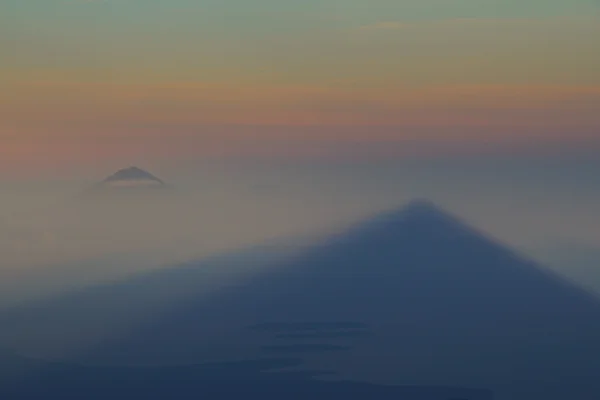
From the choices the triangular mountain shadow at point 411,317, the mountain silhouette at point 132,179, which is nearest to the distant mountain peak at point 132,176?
the mountain silhouette at point 132,179

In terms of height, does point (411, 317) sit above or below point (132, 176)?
below

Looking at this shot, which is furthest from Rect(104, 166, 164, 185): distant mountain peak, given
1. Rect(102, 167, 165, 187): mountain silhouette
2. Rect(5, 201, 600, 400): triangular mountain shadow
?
Rect(5, 201, 600, 400): triangular mountain shadow

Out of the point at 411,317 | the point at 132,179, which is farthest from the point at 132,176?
the point at 411,317

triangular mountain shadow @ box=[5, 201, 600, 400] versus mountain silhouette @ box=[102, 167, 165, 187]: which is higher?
mountain silhouette @ box=[102, 167, 165, 187]

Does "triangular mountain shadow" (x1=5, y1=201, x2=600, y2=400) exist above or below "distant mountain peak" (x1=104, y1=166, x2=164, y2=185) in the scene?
below

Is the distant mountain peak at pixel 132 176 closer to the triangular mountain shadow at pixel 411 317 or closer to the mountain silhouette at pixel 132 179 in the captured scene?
the mountain silhouette at pixel 132 179

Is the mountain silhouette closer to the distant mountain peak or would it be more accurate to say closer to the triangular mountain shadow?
the distant mountain peak

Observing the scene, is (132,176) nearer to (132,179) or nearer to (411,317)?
(132,179)

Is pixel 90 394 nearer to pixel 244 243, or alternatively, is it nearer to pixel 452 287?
pixel 244 243
